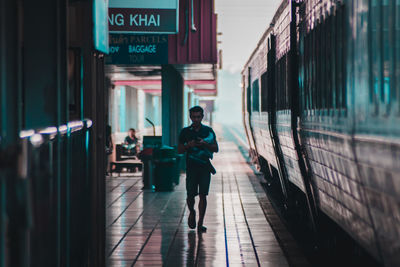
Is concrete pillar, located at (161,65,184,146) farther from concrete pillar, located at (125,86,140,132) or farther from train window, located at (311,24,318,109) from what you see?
concrete pillar, located at (125,86,140,132)

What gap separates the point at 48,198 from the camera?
405 centimetres

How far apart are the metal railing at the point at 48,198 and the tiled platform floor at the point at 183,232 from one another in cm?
153

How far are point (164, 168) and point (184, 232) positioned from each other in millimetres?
5217

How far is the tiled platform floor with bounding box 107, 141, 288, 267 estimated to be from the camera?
7.28 m

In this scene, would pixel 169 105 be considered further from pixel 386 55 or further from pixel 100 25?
pixel 386 55

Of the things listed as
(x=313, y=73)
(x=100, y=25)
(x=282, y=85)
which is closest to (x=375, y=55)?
(x=313, y=73)

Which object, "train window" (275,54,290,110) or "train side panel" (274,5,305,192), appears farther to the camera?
"train window" (275,54,290,110)

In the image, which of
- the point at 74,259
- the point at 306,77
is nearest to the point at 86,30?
the point at 74,259

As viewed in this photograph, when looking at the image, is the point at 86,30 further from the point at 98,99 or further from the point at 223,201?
the point at 223,201

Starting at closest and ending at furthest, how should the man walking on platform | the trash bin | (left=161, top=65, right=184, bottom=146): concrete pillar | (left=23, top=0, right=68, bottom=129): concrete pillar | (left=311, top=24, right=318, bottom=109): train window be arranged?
1. (left=23, top=0, right=68, bottom=129): concrete pillar
2. (left=311, top=24, right=318, bottom=109): train window
3. the man walking on platform
4. the trash bin
5. (left=161, top=65, right=184, bottom=146): concrete pillar

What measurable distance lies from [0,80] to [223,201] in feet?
32.2

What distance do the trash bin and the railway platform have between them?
0.92 ft

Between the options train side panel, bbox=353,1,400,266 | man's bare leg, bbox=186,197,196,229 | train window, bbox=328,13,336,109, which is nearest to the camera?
train side panel, bbox=353,1,400,266

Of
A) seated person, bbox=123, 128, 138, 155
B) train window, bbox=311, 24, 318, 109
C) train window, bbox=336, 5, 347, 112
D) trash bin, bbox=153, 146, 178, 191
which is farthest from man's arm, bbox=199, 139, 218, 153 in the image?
seated person, bbox=123, 128, 138, 155
